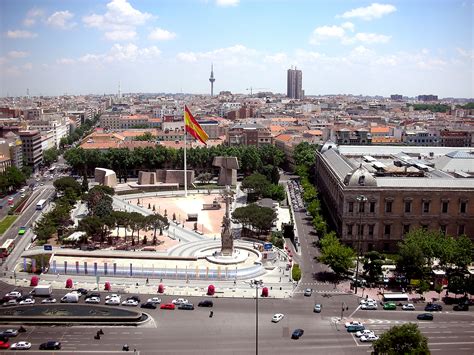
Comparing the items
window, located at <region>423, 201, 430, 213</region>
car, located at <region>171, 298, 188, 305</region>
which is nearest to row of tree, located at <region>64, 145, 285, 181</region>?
window, located at <region>423, 201, 430, 213</region>

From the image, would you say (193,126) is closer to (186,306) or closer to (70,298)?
(70,298)

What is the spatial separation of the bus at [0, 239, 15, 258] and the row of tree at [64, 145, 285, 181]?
165 feet

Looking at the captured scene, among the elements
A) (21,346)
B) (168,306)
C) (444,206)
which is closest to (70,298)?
(168,306)

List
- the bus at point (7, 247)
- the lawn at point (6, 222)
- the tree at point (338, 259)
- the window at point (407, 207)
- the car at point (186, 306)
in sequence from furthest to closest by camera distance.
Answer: the lawn at point (6, 222) < the window at point (407, 207) < the bus at point (7, 247) < the tree at point (338, 259) < the car at point (186, 306)

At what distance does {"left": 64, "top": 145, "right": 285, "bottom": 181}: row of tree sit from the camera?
115m

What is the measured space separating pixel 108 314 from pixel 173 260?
1509cm

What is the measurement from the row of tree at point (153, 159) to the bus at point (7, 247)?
50.3 m

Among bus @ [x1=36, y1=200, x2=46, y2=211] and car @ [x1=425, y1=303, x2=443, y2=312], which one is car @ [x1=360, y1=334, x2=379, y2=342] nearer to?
car @ [x1=425, y1=303, x2=443, y2=312]

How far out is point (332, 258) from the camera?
53.8m

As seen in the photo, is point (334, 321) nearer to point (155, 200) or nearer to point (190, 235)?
point (190, 235)

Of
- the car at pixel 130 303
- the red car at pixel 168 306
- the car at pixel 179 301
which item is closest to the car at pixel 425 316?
the car at pixel 179 301

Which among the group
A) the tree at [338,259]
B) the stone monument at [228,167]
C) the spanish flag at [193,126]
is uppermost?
the spanish flag at [193,126]

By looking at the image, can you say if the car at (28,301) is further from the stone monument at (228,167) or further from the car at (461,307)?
the stone monument at (228,167)

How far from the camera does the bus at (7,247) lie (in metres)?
61.9
